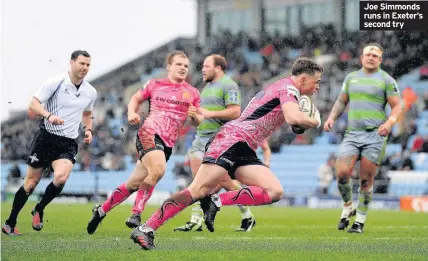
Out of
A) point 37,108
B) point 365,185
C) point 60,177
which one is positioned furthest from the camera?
point 365,185

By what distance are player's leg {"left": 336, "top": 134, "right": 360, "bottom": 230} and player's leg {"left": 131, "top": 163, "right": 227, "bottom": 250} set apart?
162 inches

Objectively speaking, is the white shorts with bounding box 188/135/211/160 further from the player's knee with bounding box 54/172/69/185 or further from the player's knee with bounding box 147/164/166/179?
the player's knee with bounding box 54/172/69/185

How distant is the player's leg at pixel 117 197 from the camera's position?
11.4 meters

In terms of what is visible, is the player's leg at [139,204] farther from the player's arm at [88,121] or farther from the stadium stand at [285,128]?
the stadium stand at [285,128]

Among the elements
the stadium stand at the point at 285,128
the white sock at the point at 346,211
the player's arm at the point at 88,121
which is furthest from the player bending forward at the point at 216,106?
the stadium stand at the point at 285,128

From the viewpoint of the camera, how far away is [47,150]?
12195 mm

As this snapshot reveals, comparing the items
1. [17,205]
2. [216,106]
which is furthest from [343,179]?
[17,205]

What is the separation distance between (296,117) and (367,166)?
14.2ft

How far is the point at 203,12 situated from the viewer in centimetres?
4559

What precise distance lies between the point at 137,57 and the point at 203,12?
4.34 m

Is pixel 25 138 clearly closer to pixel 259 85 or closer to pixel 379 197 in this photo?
pixel 259 85

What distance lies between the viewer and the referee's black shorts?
12172mm

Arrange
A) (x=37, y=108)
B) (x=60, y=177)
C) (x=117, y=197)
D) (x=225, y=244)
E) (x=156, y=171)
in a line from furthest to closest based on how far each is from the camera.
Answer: (x=60, y=177), (x=37, y=108), (x=117, y=197), (x=156, y=171), (x=225, y=244)

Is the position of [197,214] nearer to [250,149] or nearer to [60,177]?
[60,177]
